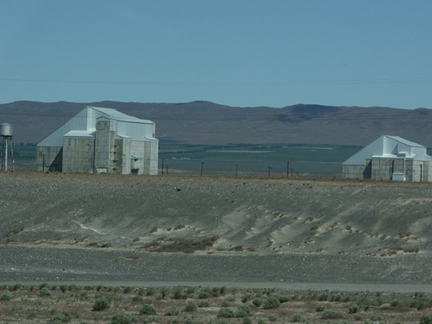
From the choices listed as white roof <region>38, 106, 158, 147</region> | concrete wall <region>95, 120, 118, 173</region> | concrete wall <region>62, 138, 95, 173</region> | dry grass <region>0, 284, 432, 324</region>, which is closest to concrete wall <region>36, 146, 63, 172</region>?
white roof <region>38, 106, 158, 147</region>

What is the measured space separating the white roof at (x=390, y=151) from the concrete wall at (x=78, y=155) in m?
34.9

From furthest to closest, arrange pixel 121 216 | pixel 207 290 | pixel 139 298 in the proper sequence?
pixel 121 216
pixel 207 290
pixel 139 298

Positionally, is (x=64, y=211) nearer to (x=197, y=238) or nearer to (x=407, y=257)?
(x=197, y=238)

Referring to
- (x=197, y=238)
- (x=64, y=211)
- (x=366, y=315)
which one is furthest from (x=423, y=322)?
(x=64, y=211)

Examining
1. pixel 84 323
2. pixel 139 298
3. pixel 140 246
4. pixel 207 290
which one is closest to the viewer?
pixel 84 323

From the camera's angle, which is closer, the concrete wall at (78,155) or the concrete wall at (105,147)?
the concrete wall at (105,147)

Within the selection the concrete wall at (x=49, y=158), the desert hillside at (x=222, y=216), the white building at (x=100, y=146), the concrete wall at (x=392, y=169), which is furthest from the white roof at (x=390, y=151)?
the concrete wall at (x=49, y=158)

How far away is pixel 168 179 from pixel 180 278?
81.3 ft

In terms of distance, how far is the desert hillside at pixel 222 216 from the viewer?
38875 millimetres

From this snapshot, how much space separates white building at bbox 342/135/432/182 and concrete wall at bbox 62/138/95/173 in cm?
3427

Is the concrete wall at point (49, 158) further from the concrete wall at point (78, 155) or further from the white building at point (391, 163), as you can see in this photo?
the white building at point (391, 163)

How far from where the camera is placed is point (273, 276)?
3206 cm

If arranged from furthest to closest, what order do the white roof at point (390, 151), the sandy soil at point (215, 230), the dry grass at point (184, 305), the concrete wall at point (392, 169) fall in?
1. the white roof at point (390, 151)
2. the concrete wall at point (392, 169)
3. the sandy soil at point (215, 230)
4. the dry grass at point (184, 305)

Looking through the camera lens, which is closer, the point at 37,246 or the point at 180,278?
the point at 180,278
